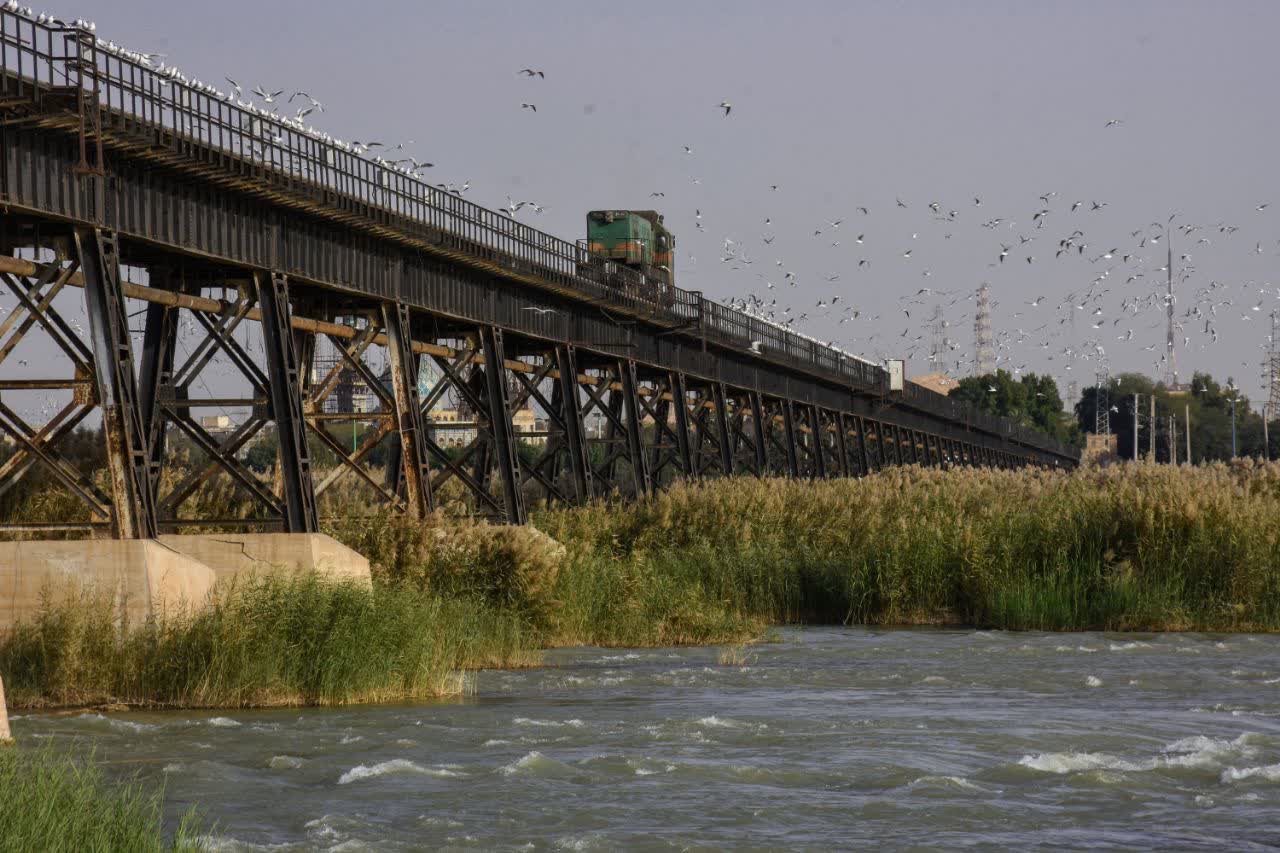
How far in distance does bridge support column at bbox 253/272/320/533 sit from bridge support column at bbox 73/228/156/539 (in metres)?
3.37

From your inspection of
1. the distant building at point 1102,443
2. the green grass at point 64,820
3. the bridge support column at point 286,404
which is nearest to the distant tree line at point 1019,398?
the distant building at point 1102,443

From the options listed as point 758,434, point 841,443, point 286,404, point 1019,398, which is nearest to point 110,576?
point 286,404

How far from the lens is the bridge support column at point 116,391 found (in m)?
18.4

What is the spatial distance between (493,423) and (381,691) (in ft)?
47.5

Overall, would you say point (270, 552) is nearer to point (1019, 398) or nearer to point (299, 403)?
point (299, 403)

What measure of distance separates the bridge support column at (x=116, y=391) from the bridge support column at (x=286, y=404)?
337 centimetres

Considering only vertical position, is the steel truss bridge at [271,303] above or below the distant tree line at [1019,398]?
below

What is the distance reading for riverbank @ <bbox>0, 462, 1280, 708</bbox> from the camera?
15.9 metres

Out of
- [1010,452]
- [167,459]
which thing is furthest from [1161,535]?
[1010,452]

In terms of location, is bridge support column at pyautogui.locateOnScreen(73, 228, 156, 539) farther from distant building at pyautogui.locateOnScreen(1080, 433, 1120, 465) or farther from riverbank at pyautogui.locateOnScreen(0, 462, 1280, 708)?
distant building at pyautogui.locateOnScreen(1080, 433, 1120, 465)

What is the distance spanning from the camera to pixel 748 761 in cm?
1312

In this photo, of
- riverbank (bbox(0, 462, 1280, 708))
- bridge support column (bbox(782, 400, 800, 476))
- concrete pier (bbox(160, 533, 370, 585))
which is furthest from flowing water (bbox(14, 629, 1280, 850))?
bridge support column (bbox(782, 400, 800, 476))

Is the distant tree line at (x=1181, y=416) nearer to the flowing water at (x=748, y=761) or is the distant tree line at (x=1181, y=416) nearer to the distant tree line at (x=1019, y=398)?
the distant tree line at (x=1019, y=398)

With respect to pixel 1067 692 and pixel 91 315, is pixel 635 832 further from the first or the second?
pixel 91 315
